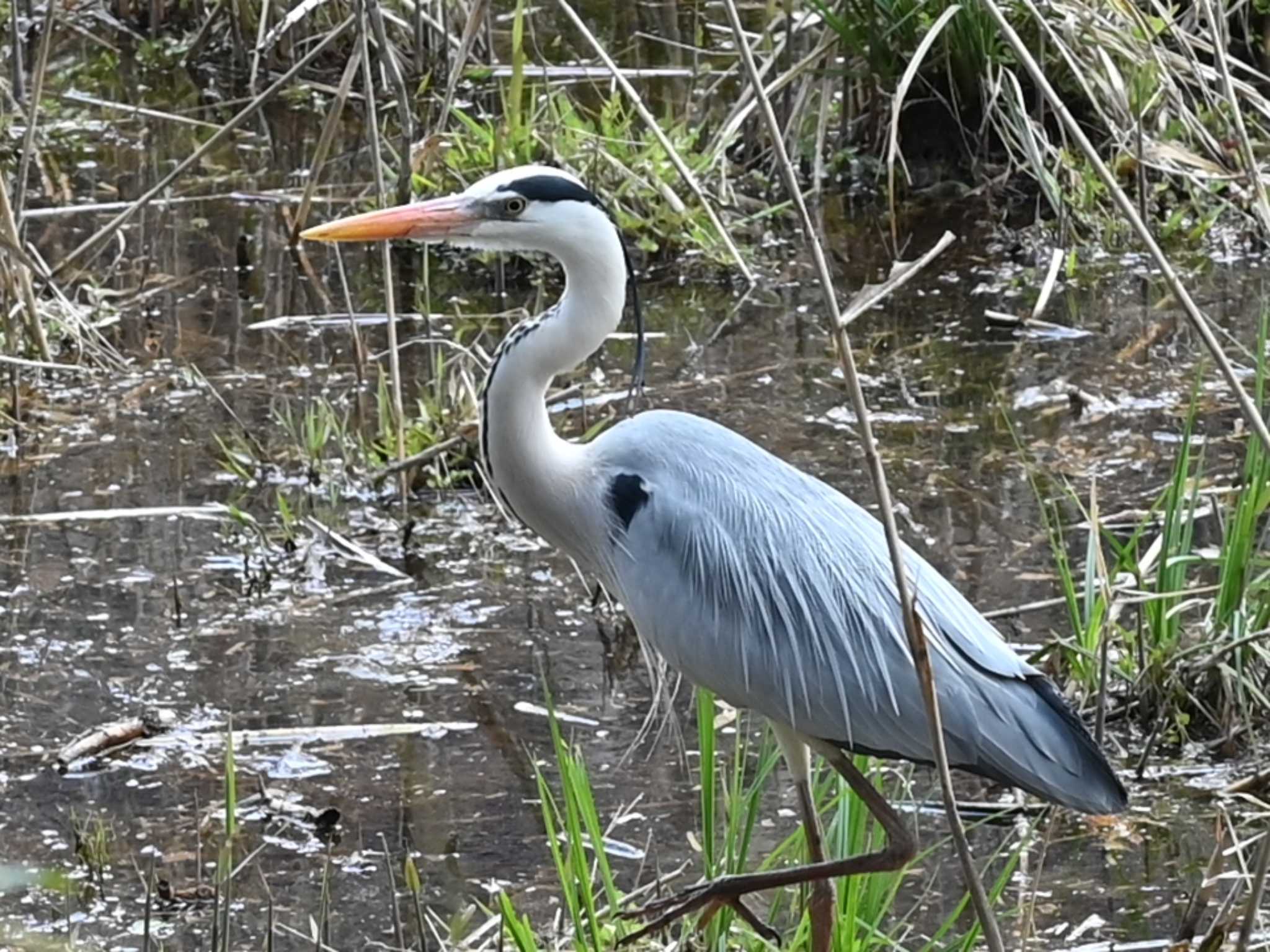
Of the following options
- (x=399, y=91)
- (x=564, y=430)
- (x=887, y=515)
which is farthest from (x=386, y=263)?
(x=887, y=515)

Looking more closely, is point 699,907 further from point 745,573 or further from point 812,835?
point 745,573

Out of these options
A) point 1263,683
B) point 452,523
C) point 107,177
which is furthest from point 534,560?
point 107,177

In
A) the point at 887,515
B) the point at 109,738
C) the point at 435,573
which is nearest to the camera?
the point at 887,515

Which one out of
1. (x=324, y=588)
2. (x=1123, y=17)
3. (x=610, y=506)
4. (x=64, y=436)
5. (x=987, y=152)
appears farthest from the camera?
(x=987, y=152)

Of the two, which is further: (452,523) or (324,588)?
(452,523)

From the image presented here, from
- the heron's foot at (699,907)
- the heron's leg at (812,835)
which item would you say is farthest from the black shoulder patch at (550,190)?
the heron's foot at (699,907)

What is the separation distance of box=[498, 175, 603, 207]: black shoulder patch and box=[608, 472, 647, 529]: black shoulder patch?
18.9 inches

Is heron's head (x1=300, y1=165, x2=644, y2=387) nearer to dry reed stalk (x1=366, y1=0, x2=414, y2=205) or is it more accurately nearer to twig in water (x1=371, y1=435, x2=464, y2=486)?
dry reed stalk (x1=366, y1=0, x2=414, y2=205)

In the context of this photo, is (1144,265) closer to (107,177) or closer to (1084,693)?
(1084,693)

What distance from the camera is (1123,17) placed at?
674cm

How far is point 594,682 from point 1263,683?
136 cm

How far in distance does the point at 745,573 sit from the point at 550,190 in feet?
2.41

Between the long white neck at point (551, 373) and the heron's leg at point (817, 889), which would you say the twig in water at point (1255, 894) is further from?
the long white neck at point (551, 373)

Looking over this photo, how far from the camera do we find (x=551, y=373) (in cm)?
381
